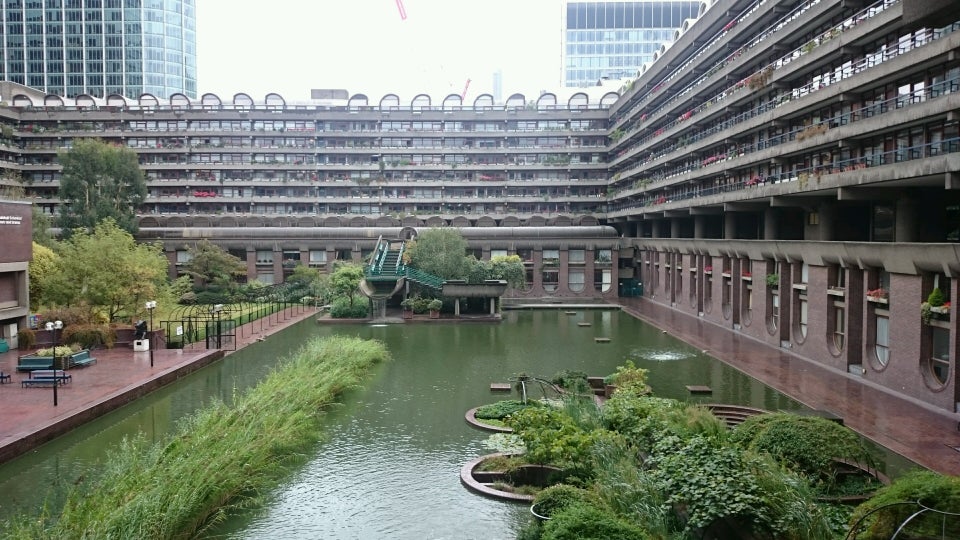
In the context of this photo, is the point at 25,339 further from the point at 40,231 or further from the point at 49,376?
the point at 40,231

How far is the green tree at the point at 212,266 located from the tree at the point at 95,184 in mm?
8610

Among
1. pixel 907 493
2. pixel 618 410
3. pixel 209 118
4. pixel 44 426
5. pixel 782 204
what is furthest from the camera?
pixel 209 118

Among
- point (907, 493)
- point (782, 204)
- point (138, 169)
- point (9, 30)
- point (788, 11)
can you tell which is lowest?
point (907, 493)

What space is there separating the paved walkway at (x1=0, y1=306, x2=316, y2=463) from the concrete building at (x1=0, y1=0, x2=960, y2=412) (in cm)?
2588

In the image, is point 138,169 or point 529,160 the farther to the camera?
point 529,160

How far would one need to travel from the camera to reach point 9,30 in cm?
14575

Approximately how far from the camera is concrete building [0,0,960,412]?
2795cm

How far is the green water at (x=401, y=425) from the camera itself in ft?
54.9

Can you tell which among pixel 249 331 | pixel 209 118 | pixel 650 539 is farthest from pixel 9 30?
pixel 650 539

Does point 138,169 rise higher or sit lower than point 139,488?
higher

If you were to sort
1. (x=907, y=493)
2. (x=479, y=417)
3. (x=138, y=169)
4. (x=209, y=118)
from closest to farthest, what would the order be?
1. (x=907, y=493)
2. (x=479, y=417)
3. (x=138, y=169)
4. (x=209, y=118)

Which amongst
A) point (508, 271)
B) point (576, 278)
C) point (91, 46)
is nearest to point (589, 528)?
point (508, 271)

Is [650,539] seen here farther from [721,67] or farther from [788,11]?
[721,67]

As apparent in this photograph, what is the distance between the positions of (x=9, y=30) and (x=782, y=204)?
15616 cm
